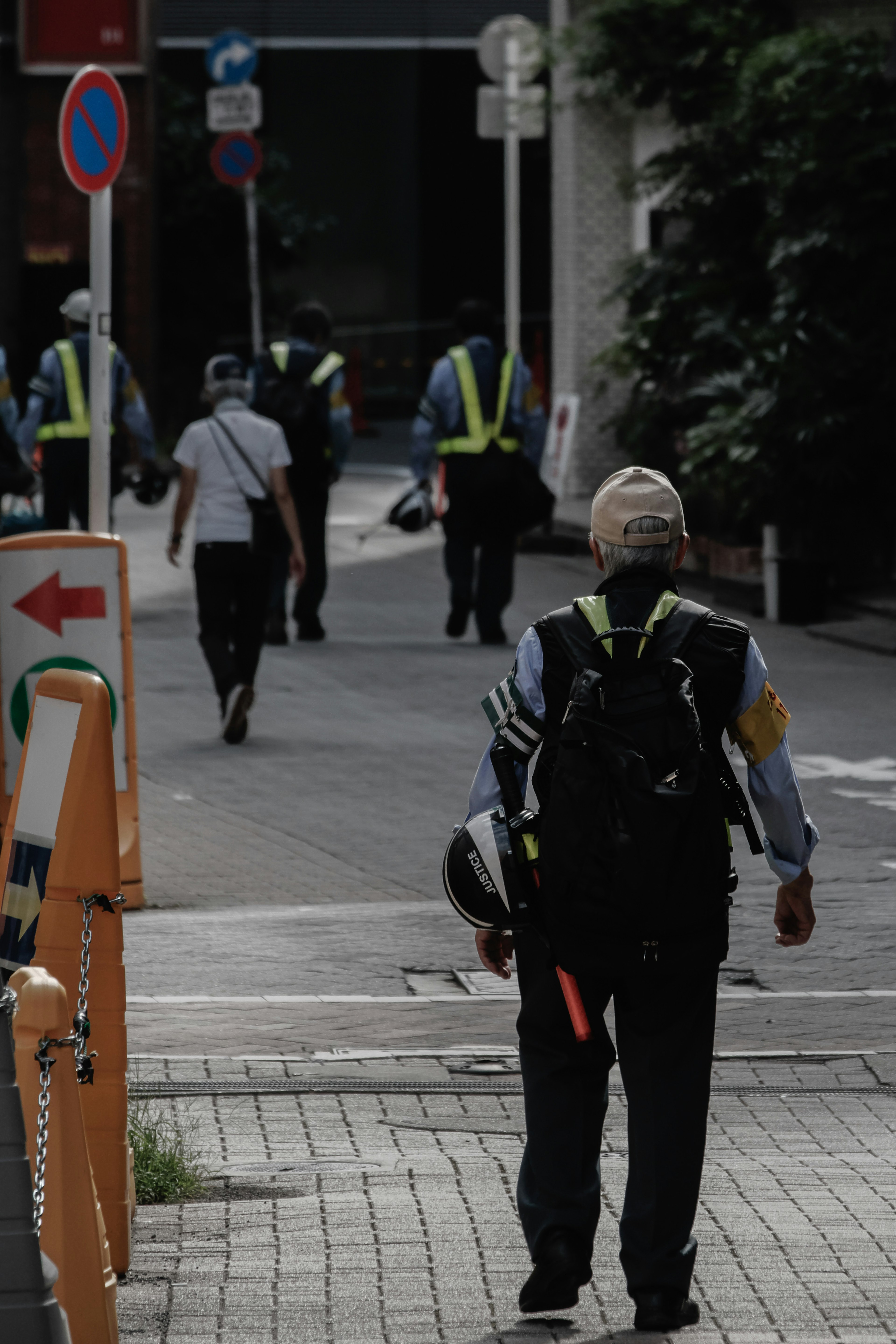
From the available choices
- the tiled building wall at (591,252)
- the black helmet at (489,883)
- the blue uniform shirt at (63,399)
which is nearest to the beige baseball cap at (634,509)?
the black helmet at (489,883)

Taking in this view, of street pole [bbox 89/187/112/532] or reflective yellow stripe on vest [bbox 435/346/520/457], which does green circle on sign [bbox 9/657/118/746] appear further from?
reflective yellow stripe on vest [bbox 435/346/520/457]

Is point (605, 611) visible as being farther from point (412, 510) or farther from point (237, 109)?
point (237, 109)

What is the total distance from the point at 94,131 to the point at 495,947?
583cm

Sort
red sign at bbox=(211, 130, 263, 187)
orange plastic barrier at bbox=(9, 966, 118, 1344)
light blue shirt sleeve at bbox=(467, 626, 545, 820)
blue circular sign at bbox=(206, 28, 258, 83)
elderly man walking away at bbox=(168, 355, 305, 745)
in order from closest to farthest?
orange plastic barrier at bbox=(9, 966, 118, 1344), light blue shirt sleeve at bbox=(467, 626, 545, 820), elderly man walking away at bbox=(168, 355, 305, 745), red sign at bbox=(211, 130, 263, 187), blue circular sign at bbox=(206, 28, 258, 83)

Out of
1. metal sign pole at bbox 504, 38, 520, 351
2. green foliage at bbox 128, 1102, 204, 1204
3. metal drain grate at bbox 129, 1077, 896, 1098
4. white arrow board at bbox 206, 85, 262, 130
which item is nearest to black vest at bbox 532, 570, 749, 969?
green foliage at bbox 128, 1102, 204, 1204

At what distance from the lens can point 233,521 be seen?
11875 millimetres

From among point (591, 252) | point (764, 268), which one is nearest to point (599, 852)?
point (764, 268)

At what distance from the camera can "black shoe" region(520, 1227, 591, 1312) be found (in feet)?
14.4

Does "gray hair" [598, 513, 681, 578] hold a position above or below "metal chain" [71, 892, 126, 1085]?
above

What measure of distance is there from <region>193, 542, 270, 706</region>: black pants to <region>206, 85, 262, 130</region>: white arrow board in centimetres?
1216

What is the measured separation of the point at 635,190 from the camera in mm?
21188

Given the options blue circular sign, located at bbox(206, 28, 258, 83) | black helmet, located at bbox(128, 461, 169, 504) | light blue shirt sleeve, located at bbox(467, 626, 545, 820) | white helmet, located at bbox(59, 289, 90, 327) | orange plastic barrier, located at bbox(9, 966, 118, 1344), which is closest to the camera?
orange plastic barrier, located at bbox(9, 966, 118, 1344)

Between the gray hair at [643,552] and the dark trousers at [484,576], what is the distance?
10181mm

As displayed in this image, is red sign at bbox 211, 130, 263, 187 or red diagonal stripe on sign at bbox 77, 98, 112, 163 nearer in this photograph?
red diagonal stripe on sign at bbox 77, 98, 112, 163
